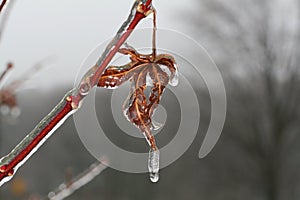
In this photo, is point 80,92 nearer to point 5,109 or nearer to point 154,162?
point 154,162

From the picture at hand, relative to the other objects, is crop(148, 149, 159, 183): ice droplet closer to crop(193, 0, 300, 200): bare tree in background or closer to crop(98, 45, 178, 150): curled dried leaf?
crop(98, 45, 178, 150): curled dried leaf

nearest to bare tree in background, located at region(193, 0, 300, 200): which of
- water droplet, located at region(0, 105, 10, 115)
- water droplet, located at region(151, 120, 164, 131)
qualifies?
water droplet, located at region(0, 105, 10, 115)

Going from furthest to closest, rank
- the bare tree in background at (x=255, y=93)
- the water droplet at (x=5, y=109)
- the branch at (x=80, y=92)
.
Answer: the bare tree in background at (x=255, y=93) → the water droplet at (x=5, y=109) → the branch at (x=80, y=92)

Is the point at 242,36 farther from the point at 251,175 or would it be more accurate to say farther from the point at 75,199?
the point at 75,199

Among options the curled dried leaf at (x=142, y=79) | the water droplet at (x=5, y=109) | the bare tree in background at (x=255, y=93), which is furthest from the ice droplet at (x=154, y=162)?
the bare tree in background at (x=255, y=93)

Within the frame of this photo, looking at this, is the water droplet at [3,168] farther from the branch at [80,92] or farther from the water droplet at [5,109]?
the water droplet at [5,109]

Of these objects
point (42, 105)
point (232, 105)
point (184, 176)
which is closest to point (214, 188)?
point (184, 176)
